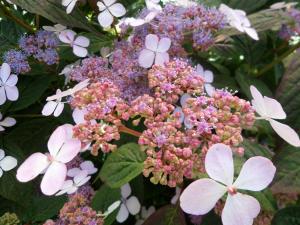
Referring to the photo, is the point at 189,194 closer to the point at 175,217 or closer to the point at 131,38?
the point at 175,217

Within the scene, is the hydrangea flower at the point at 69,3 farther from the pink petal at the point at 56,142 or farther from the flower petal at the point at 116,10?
the pink petal at the point at 56,142

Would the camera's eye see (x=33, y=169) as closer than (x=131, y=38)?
Yes

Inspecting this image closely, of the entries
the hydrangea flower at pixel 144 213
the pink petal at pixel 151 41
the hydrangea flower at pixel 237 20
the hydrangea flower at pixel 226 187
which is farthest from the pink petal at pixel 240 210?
the hydrangea flower at pixel 144 213

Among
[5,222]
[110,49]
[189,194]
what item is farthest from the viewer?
[110,49]

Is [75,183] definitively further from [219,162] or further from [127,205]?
[219,162]

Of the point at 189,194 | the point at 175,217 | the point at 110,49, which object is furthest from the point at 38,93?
the point at 189,194

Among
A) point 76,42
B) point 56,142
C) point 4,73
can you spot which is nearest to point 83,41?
point 76,42

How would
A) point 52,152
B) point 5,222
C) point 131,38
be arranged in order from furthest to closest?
point 131,38
point 5,222
point 52,152
